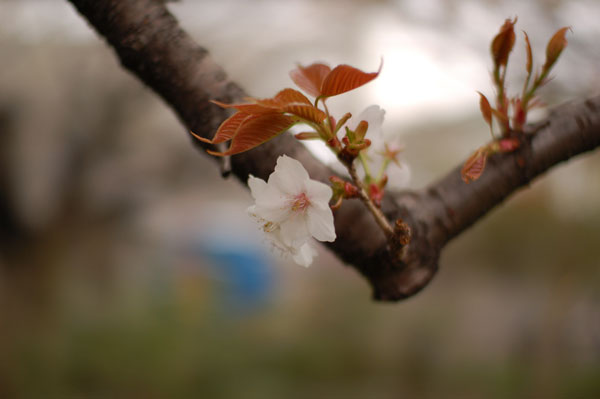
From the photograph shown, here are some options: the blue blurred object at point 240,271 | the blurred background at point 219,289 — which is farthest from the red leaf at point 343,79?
the blue blurred object at point 240,271

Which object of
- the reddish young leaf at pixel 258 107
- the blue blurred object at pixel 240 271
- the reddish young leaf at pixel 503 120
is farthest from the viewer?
the blue blurred object at pixel 240 271

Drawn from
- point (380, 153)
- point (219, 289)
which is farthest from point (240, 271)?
point (380, 153)

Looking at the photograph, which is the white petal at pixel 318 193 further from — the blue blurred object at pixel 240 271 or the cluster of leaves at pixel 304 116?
the blue blurred object at pixel 240 271

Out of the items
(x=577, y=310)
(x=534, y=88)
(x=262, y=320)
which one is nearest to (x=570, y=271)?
(x=577, y=310)

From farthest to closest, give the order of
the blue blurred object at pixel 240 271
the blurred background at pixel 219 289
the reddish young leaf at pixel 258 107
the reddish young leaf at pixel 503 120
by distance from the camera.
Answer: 1. the blue blurred object at pixel 240 271
2. the blurred background at pixel 219 289
3. the reddish young leaf at pixel 503 120
4. the reddish young leaf at pixel 258 107

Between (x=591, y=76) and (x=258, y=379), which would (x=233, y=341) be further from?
(x=591, y=76)

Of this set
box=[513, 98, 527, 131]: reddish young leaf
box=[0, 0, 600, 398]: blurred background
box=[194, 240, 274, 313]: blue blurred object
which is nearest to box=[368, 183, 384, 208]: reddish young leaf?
box=[513, 98, 527, 131]: reddish young leaf

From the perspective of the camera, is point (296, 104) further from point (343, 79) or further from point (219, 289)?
point (219, 289)

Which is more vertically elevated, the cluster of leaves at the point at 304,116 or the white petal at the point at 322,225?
the cluster of leaves at the point at 304,116
